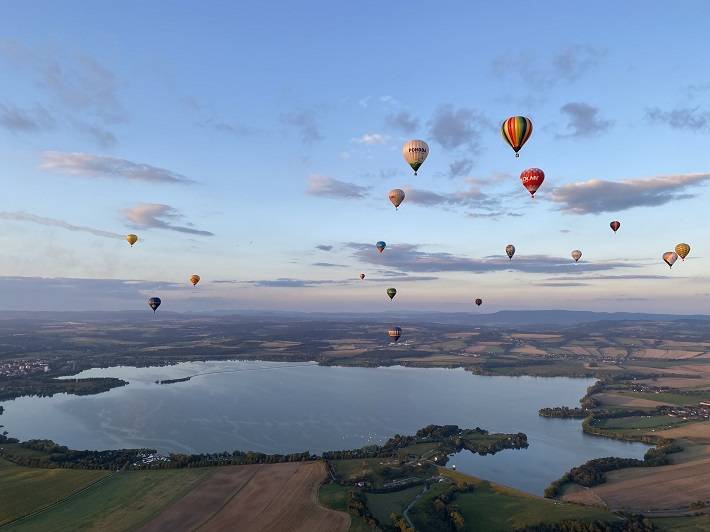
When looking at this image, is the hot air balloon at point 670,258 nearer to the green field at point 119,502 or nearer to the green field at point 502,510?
the green field at point 502,510

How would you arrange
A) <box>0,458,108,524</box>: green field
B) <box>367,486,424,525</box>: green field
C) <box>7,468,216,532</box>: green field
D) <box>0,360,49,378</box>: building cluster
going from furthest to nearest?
<box>0,360,49,378</box>: building cluster → <box>0,458,108,524</box>: green field → <box>367,486,424,525</box>: green field → <box>7,468,216,532</box>: green field

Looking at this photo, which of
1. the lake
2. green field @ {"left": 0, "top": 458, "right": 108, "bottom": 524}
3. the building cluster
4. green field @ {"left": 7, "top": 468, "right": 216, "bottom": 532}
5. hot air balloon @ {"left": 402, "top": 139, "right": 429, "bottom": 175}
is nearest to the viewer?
A: green field @ {"left": 7, "top": 468, "right": 216, "bottom": 532}

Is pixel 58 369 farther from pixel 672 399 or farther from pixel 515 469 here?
pixel 672 399

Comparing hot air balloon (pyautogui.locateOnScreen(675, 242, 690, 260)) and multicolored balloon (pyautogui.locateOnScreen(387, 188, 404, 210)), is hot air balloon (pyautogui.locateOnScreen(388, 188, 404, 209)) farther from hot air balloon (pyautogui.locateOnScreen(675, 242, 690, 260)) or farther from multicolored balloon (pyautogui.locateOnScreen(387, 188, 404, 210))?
hot air balloon (pyautogui.locateOnScreen(675, 242, 690, 260))

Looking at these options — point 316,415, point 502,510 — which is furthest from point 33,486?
point 502,510

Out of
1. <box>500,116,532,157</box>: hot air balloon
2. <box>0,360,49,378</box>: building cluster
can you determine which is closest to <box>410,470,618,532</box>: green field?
<box>500,116,532,157</box>: hot air balloon

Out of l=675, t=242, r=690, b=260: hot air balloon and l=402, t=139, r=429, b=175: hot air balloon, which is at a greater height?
l=402, t=139, r=429, b=175: hot air balloon
